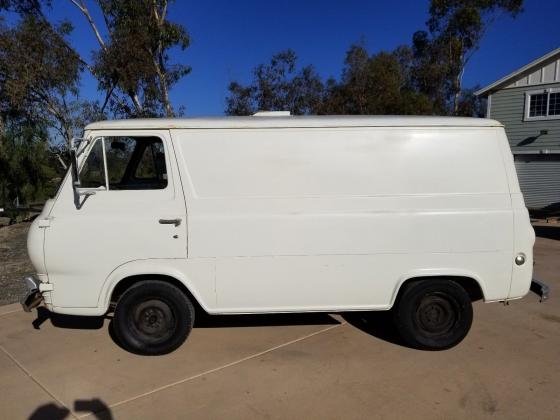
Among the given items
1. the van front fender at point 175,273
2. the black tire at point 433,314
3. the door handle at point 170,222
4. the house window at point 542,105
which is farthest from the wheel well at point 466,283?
the house window at point 542,105

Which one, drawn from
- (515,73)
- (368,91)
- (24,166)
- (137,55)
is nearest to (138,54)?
(137,55)

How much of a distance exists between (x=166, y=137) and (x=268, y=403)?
245 cm

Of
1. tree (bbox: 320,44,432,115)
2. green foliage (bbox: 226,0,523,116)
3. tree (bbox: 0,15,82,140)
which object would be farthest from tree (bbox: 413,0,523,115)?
tree (bbox: 0,15,82,140)

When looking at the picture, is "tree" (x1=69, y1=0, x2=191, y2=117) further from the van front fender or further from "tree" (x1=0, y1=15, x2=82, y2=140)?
the van front fender

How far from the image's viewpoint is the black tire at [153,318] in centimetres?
429

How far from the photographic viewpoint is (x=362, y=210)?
4.22 metres

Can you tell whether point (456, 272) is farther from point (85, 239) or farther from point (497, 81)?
point (497, 81)

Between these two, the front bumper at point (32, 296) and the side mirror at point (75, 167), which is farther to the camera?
the front bumper at point (32, 296)

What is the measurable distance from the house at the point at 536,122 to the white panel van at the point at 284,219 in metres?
16.3

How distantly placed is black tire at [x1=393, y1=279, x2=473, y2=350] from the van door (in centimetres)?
214

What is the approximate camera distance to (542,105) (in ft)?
60.5

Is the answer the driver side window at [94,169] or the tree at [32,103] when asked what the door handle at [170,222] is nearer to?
the driver side window at [94,169]

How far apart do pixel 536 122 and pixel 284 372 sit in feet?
59.9

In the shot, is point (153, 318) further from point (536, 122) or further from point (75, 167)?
point (536, 122)
